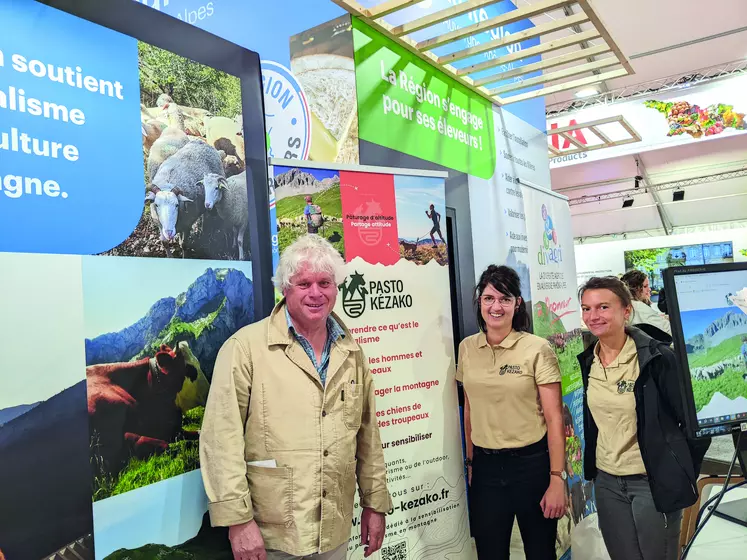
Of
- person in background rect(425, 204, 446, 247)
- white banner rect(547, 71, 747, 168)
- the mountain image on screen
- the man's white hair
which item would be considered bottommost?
the mountain image on screen

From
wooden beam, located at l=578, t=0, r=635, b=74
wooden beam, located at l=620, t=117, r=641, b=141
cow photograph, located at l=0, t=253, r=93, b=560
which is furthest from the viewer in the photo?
wooden beam, located at l=620, t=117, r=641, b=141

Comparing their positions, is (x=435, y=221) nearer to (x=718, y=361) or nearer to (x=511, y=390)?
(x=511, y=390)

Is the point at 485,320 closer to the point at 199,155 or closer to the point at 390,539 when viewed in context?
the point at 390,539

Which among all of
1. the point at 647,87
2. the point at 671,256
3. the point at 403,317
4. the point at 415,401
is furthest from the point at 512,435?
the point at 671,256

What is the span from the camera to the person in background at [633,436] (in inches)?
82.8

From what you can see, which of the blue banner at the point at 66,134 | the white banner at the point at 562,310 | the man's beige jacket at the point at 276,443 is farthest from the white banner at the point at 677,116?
the blue banner at the point at 66,134

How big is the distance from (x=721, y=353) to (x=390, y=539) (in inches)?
59.4

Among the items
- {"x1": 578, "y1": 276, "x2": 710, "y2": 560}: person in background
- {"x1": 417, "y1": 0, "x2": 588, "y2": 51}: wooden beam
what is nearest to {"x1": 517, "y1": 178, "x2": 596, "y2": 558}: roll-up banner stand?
{"x1": 417, "y1": 0, "x2": 588, "y2": 51}: wooden beam

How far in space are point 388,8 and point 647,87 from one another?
8.60 meters

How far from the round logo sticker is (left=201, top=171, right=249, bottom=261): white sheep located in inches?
19.2

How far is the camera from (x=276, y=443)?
1821mm

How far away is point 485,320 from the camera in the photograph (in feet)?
8.58

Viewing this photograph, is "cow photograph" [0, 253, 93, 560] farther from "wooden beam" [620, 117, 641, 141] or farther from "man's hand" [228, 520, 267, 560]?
"wooden beam" [620, 117, 641, 141]

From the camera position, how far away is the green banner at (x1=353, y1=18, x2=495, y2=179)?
9.46ft
